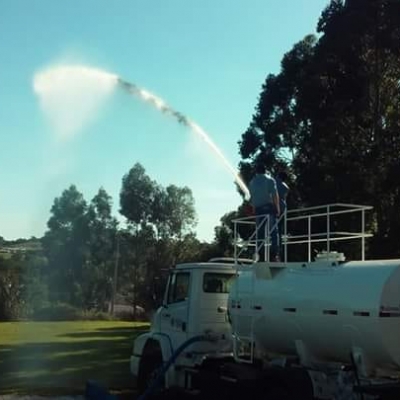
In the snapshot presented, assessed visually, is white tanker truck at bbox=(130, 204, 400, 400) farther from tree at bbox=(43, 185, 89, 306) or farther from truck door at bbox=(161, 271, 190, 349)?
tree at bbox=(43, 185, 89, 306)

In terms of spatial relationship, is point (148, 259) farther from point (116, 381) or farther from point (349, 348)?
Result: point (349, 348)

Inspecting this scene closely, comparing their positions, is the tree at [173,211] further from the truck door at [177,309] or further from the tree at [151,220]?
the truck door at [177,309]

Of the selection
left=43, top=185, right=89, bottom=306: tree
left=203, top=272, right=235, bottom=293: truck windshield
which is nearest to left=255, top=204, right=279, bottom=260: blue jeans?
left=203, top=272, right=235, bottom=293: truck windshield

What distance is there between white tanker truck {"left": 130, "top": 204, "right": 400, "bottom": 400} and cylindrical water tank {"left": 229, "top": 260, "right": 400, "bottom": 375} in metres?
0.02

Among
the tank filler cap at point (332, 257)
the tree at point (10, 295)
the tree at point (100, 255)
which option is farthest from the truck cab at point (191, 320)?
the tree at point (100, 255)

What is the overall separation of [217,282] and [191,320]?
0.91m

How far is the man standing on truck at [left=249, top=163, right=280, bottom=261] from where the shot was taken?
43.3ft

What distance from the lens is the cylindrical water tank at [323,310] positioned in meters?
10.2

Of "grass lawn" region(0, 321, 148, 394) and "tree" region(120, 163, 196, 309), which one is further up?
"tree" region(120, 163, 196, 309)

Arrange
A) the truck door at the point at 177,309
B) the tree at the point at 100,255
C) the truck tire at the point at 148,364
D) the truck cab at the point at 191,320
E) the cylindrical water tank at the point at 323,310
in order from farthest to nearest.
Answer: the tree at the point at 100,255 → the truck tire at the point at 148,364 → the truck door at the point at 177,309 → the truck cab at the point at 191,320 → the cylindrical water tank at the point at 323,310

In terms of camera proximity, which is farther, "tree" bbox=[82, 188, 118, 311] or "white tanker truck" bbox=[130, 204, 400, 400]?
"tree" bbox=[82, 188, 118, 311]

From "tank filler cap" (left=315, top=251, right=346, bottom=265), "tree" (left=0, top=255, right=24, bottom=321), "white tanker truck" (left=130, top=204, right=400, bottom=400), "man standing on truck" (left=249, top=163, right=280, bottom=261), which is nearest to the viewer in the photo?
"white tanker truck" (left=130, top=204, right=400, bottom=400)

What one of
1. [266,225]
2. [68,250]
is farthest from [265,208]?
[68,250]

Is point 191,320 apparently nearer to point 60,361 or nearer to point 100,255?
point 60,361
